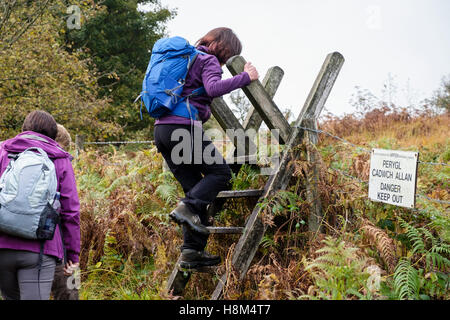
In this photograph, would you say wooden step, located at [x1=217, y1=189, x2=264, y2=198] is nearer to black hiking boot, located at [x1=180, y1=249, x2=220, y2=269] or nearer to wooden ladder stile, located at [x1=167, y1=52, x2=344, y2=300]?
wooden ladder stile, located at [x1=167, y1=52, x2=344, y2=300]

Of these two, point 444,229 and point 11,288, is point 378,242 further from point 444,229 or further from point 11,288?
point 11,288

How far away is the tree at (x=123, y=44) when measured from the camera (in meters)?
22.7

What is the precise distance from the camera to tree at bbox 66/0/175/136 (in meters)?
22.7

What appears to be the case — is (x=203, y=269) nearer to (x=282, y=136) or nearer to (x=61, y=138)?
(x=282, y=136)

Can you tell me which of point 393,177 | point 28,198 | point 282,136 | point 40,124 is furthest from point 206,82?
point 393,177

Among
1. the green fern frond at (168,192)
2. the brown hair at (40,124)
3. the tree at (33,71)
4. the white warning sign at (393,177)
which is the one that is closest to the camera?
the brown hair at (40,124)

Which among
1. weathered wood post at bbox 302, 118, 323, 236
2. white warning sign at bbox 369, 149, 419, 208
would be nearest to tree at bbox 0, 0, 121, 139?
weathered wood post at bbox 302, 118, 323, 236

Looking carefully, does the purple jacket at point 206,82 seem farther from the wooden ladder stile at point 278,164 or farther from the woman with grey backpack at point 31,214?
the woman with grey backpack at point 31,214

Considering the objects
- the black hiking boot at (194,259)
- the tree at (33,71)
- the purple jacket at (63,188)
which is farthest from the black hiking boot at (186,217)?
the tree at (33,71)

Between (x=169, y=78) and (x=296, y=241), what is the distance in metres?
1.87

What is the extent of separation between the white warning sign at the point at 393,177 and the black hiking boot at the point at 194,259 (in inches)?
58.9

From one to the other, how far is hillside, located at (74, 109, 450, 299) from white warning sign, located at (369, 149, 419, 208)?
23 centimetres

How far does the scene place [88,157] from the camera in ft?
27.3
